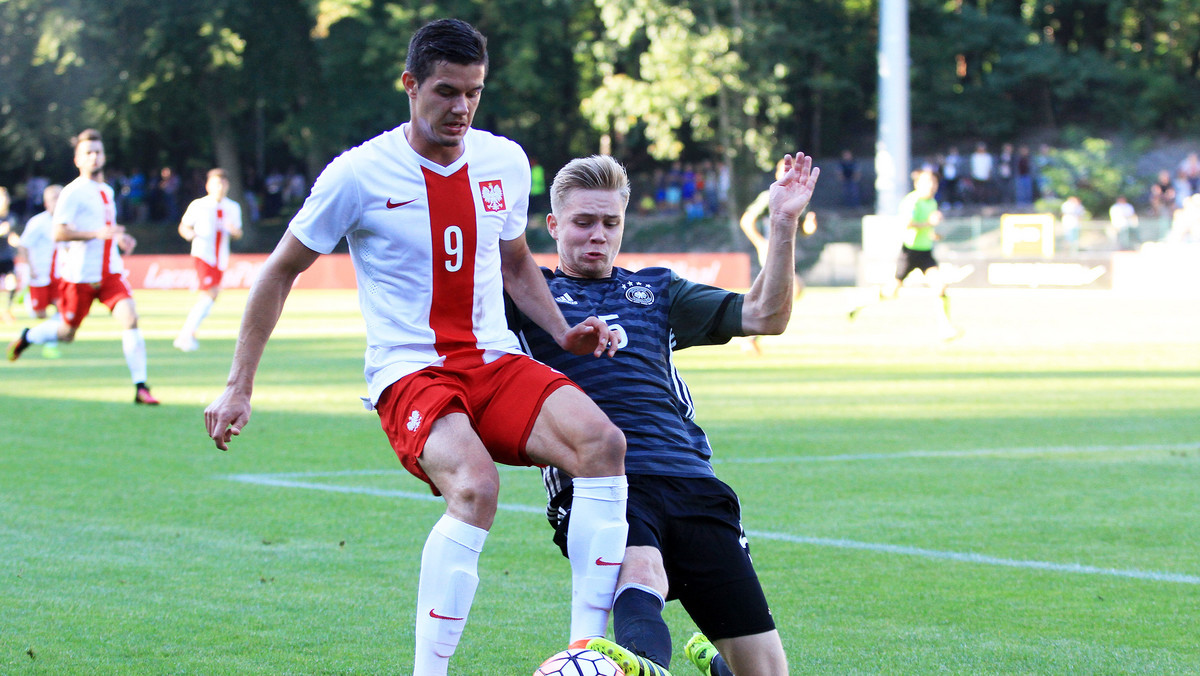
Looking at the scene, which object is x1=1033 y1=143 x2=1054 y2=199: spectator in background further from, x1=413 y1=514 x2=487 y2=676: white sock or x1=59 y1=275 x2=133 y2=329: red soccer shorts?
x1=413 y1=514 x2=487 y2=676: white sock

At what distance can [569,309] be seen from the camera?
15.6 ft

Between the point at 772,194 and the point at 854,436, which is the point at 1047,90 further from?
the point at 772,194

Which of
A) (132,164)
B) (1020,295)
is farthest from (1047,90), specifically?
(132,164)

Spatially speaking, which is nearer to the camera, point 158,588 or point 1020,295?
point 158,588

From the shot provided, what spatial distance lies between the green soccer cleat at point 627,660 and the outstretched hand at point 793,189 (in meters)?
1.45

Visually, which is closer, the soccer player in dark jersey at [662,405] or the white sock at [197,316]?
the soccer player in dark jersey at [662,405]

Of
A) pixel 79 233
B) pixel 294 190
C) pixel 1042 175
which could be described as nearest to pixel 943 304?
pixel 79 233

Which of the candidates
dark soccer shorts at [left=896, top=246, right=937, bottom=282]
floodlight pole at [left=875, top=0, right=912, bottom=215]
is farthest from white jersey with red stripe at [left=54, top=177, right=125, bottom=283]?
floodlight pole at [left=875, top=0, right=912, bottom=215]

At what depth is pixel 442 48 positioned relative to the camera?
4281 millimetres

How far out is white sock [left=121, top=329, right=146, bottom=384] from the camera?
12.5 metres

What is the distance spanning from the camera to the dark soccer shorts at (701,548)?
13.8 ft

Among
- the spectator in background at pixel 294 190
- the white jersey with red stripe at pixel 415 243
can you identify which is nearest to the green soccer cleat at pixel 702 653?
the white jersey with red stripe at pixel 415 243

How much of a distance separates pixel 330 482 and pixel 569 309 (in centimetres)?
424

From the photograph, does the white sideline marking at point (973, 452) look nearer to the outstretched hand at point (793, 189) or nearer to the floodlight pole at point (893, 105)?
the outstretched hand at point (793, 189)
